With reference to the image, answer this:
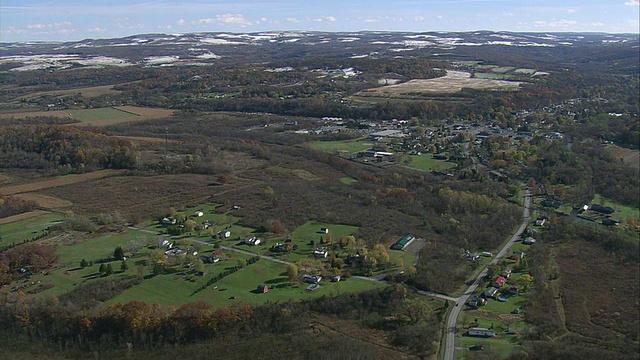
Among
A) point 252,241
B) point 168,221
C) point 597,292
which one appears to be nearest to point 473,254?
point 597,292

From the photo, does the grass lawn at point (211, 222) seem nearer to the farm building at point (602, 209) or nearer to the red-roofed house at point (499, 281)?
the red-roofed house at point (499, 281)

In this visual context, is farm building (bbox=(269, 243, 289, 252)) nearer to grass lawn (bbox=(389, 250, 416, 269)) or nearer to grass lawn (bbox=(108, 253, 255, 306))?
grass lawn (bbox=(108, 253, 255, 306))

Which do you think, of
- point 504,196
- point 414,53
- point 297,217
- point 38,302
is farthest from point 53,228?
point 414,53

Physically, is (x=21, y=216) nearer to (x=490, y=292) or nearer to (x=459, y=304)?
(x=459, y=304)

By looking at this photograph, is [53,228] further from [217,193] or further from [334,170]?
[334,170]

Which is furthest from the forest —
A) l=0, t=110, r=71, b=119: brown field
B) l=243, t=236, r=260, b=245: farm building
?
l=243, t=236, r=260, b=245: farm building

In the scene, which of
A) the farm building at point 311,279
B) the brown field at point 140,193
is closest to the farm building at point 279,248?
the farm building at point 311,279

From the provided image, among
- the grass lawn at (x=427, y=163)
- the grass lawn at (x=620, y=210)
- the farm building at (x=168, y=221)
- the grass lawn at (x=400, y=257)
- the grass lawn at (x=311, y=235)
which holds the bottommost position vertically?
the grass lawn at (x=400, y=257)
